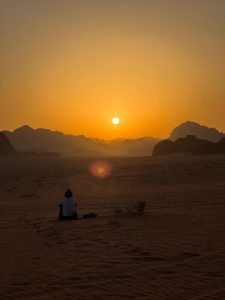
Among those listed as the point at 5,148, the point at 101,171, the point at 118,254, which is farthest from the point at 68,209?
the point at 5,148

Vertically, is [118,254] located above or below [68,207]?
below

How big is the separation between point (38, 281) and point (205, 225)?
6.19 metres

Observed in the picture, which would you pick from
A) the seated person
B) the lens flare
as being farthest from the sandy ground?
the lens flare

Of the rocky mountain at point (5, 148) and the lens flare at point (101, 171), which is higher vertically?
the rocky mountain at point (5, 148)

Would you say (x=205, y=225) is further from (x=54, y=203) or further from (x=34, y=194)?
(x=34, y=194)

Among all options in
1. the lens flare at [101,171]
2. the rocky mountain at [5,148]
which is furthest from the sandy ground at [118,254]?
the rocky mountain at [5,148]

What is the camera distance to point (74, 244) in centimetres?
1041

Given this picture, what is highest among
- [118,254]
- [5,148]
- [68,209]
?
[5,148]

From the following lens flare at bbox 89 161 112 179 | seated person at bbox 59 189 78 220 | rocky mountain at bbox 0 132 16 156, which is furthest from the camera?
rocky mountain at bbox 0 132 16 156

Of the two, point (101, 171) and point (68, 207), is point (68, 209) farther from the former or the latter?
point (101, 171)

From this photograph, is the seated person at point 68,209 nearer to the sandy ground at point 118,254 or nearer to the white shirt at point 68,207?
the white shirt at point 68,207

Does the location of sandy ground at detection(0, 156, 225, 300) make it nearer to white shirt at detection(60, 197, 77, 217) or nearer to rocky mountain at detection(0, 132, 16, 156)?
white shirt at detection(60, 197, 77, 217)

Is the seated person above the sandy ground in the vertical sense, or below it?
above

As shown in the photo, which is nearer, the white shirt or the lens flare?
the white shirt
